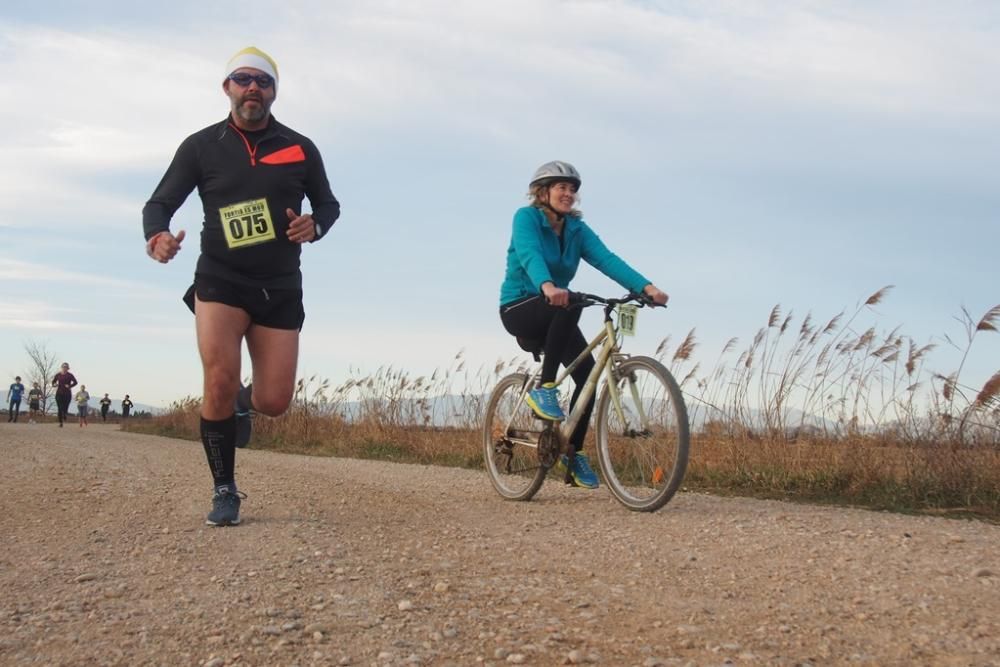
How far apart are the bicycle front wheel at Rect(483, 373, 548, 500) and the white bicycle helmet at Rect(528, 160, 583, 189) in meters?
1.33

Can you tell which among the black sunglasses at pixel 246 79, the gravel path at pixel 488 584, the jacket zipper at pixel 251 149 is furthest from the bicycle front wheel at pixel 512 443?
the black sunglasses at pixel 246 79

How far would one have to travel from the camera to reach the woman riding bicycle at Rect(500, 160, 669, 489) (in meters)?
5.81

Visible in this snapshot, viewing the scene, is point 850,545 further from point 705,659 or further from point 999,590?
point 705,659

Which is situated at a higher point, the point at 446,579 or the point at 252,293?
the point at 252,293

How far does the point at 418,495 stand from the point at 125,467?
11.1 ft

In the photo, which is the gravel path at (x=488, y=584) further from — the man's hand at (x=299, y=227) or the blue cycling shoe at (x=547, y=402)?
the man's hand at (x=299, y=227)

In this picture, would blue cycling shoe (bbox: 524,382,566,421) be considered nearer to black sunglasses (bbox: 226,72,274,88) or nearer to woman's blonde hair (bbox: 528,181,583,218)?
woman's blonde hair (bbox: 528,181,583,218)

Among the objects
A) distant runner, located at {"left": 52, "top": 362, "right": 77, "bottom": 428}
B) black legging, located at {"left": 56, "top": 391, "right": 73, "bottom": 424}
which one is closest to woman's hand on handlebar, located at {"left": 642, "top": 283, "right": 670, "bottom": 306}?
distant runner, located at {"left": 52, "top": 362, "right": 77, "bottom": 428}

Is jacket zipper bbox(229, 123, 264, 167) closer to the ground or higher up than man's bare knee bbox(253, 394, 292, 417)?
higher up

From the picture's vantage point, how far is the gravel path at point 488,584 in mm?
2734

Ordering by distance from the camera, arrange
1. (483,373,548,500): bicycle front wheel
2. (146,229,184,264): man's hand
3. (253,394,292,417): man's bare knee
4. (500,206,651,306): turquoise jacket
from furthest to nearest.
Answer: (483,373,548,500): bicycle front wheel, (500,206,651,306): turquoise jacket, (253,394,292,417): man's bare knee, (146,229,184,264): man's hand

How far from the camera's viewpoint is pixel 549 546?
4301 mm

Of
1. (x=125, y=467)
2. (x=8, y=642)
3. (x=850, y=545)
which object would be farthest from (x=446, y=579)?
(x=125, y=467)

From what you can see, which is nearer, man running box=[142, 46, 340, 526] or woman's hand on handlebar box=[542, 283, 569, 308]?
man running box=[142, 46, 340, 526]
